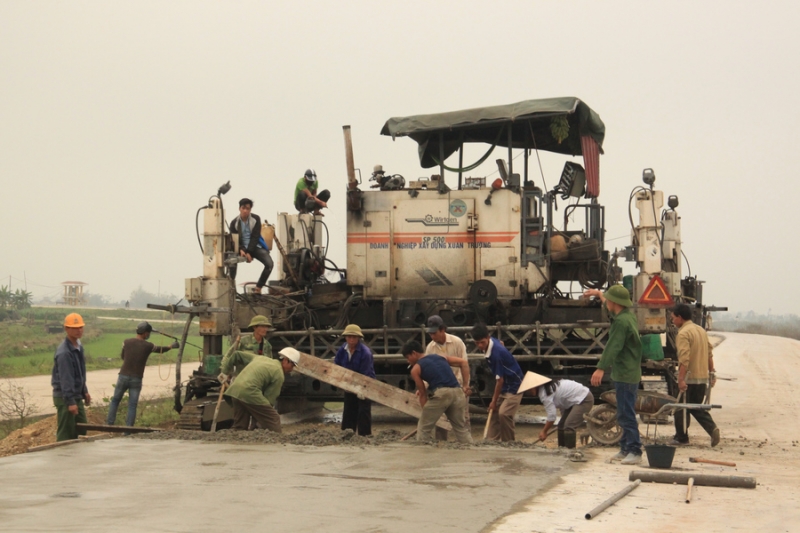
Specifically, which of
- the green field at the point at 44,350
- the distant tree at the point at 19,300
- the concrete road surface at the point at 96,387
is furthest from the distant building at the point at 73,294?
the concrete road surface at the point at 96,387

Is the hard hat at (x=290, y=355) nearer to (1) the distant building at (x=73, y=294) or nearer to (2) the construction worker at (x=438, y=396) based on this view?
(2) the construction worker at (x=438, y=396)

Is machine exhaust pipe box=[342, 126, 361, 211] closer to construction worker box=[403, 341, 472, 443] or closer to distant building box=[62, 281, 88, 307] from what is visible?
construction worker box=[403, 341, 472, 443]

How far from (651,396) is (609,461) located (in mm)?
2473

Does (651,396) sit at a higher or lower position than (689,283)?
lower

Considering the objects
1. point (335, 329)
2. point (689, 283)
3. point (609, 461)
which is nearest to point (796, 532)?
point (609, 461)

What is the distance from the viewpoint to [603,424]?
42.7 feet

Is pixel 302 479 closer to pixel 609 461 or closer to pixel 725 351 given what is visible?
pixel 609 461

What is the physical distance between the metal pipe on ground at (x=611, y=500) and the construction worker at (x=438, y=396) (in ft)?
10.1

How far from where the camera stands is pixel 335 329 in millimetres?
16797

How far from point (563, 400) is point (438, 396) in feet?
5.39

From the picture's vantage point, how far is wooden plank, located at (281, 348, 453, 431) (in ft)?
45.1

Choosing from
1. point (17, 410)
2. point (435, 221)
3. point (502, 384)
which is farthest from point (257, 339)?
→ point (17, 410)

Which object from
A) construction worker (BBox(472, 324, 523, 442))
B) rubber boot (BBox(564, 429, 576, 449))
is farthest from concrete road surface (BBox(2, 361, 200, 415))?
rubber boot (BBox(564, 429, 576, 449))

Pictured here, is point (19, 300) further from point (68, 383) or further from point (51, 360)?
point (68, 383)
